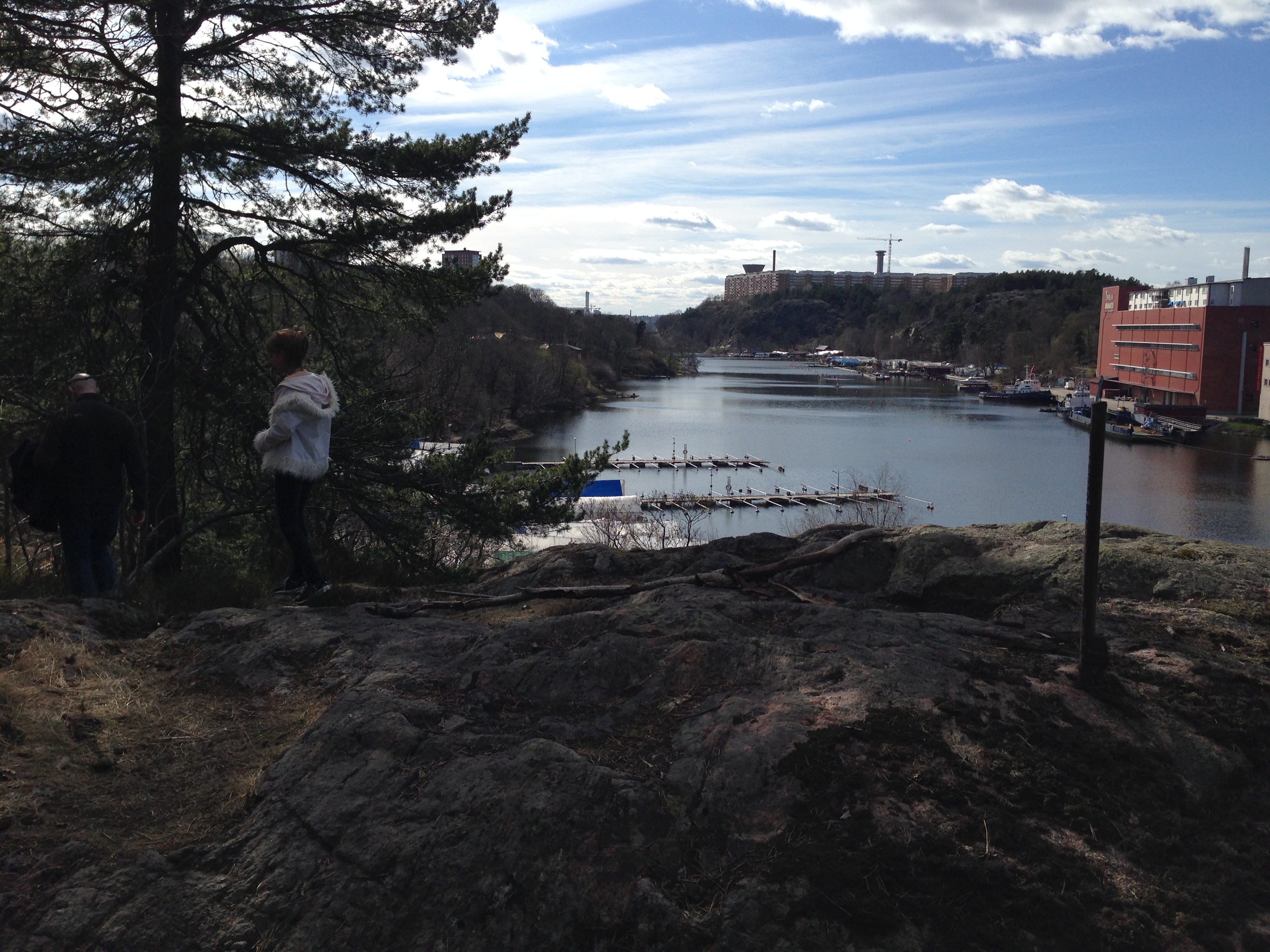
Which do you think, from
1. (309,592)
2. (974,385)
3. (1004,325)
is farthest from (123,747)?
(1004,325)

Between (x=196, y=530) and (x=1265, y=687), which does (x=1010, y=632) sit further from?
(x=196, y=530)

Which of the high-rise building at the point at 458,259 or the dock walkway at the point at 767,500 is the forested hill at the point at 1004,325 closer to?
the dock walkway at the point at 767,500

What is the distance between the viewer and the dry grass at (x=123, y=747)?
99.7 inches

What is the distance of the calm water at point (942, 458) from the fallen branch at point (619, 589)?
27053mm

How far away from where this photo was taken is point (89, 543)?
4906mm

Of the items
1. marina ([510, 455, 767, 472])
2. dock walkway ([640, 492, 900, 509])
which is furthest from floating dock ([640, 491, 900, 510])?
marina ([510, 455, 767, 472])

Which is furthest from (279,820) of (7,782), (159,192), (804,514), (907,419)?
(907,419)

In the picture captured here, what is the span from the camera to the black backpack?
474 centimetres

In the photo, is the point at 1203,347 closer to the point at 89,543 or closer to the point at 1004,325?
the point at 89,543

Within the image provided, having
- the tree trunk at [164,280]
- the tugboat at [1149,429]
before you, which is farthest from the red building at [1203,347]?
the tree trunk at [164,280]

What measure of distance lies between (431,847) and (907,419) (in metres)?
76.5

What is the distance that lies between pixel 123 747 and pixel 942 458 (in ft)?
178

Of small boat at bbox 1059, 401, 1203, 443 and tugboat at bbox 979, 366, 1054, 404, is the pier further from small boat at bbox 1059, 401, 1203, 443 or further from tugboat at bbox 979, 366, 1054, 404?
tugboat at bbox 979, 366, 1054, 404

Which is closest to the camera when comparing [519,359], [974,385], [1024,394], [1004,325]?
[519,359]
